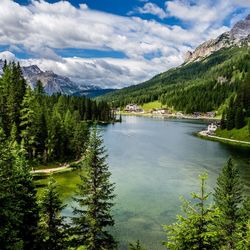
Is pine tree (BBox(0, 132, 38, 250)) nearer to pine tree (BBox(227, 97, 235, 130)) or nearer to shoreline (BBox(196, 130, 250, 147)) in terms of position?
shoreline (BBox(196, 130, 250, 147))

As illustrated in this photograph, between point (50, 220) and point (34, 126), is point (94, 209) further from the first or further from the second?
point (34, 126)

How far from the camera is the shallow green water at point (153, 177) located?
53469 mm

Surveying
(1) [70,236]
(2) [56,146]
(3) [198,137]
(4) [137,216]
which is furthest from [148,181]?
(3) [198,137]

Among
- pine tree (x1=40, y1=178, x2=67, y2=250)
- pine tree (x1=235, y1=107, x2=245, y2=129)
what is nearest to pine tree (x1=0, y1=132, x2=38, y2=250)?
pine tree (x1=40, y1=178, x2=67, y2=250)

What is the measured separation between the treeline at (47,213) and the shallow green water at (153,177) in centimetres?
1539

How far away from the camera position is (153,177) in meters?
84.6

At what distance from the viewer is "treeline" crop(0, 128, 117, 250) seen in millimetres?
26609

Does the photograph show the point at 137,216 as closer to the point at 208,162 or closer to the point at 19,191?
the point at 19,191

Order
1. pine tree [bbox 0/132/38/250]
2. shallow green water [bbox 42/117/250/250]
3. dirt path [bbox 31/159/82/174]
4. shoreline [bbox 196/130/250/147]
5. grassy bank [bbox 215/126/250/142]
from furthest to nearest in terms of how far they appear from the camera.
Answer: grassy bank [bbox 215/126/250/142] < shoreline [bbox 196/130/250/147] < dirt path [bbox 31/159/82/174] < shallow green water [bbox 42/117/250/250] < pine tree [bbox 0/132/38/250]

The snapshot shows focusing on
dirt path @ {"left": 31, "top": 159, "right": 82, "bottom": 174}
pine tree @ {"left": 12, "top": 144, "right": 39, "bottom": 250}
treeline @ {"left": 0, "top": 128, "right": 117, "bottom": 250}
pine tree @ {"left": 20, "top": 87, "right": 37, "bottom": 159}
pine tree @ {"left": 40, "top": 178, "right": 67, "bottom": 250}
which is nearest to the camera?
treeline @ {"left": 0, "top": 128, "right": 117, "bottom": 250}

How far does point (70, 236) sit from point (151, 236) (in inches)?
814

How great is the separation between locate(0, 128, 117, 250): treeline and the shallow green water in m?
15.4

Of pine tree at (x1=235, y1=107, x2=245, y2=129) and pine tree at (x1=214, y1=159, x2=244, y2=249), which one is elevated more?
pine tree at (x1=235, y1=107, x2=245, y2=129)

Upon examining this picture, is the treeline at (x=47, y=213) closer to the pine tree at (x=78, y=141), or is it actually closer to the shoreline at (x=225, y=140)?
the pine tree at (x=78, y=141)
